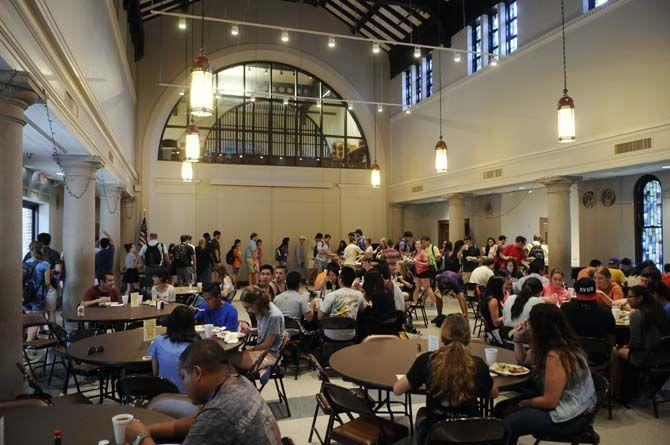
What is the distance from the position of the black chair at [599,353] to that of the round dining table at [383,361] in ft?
3.20

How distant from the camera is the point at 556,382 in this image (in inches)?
114

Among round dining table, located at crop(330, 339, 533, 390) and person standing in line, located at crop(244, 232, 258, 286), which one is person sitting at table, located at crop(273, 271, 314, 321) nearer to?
round dining table, located at crop(330, 339, 533, 390)

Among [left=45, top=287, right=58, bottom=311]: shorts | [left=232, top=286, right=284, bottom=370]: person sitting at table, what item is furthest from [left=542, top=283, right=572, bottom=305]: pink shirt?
[left=45, top=287, right=58, bottom=311]: shorts

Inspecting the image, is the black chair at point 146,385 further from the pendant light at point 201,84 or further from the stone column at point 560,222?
the stone column at point 560,222

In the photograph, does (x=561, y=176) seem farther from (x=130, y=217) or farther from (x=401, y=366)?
(x=130, y=217)

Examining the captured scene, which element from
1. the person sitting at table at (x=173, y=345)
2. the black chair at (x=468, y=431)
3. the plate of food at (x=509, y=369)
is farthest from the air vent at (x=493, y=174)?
the black chair at (x=468, y=431)

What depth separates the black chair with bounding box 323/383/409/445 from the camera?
3008mm

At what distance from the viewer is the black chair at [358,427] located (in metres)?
3.01

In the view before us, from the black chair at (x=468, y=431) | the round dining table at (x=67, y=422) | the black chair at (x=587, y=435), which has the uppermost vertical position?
the round dining table at (x=67, y=422)

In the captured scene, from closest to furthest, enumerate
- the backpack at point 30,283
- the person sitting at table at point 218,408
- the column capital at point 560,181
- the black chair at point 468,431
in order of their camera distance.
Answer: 1. the person sitting at table at point 218,408
2. the black chair at point 468,431
3. the backpack at point 30,283
4. the column capital at point 560,181

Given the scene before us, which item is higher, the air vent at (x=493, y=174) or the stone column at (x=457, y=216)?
the air vent at (x=493, y=174)

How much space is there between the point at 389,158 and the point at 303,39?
5.10m

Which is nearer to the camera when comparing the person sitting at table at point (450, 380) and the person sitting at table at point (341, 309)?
the person sitting at table at point (450, 380)

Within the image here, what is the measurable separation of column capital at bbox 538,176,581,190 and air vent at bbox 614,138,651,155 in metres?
1.30
